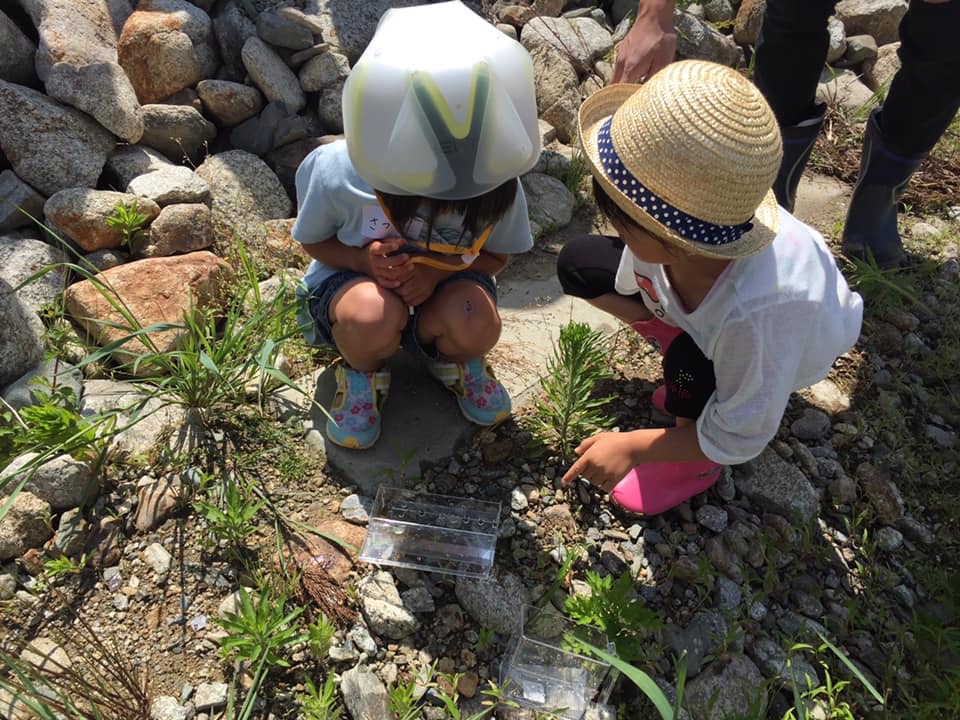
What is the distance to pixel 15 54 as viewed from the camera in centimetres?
272

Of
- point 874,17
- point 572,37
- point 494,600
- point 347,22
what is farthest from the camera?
point 874,17

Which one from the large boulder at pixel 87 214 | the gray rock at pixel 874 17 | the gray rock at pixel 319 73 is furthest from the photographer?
the gray rock at pixel 874 17

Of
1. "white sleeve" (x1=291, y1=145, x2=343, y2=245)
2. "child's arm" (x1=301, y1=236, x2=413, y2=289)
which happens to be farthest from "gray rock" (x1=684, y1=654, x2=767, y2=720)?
"white sleeve" (x1=291, y1=145, x2=343, y2=245)

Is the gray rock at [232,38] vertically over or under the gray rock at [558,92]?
over

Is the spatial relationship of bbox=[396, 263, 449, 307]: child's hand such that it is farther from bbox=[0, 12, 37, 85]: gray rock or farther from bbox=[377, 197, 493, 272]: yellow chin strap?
bbox=[0, 12, 37, 85]: gray rock

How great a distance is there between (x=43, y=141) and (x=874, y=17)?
13.4 feet

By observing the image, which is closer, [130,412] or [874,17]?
[130,412]

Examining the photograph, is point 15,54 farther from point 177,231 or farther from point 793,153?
point 793,153

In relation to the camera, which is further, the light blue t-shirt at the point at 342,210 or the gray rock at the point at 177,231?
the gray rock at the point at 177,231

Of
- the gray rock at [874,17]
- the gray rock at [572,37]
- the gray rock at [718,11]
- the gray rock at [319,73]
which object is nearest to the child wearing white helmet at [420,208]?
the gray rock at [319,73]

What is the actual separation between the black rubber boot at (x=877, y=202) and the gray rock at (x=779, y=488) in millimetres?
1109

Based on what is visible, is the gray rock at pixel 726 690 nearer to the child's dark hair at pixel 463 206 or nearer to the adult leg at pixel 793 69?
the child's dark hair at pixel 463 206

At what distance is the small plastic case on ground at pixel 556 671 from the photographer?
1717 mm

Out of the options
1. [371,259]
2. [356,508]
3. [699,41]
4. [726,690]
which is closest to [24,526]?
[356,508]
